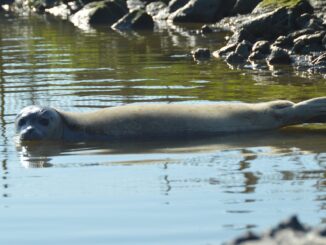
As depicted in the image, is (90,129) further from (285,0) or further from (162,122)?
(285,0)

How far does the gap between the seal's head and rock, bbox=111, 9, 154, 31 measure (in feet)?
51.7

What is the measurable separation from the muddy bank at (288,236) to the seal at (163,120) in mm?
5980

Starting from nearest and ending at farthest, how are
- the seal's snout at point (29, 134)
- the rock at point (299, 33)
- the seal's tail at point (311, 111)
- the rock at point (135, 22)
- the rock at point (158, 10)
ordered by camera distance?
the seal's tail at point (311, 111) → the seal's snout at point (29, 134) → the rock at point (299, 33) → the rock at point (135, 22) → the rock at point (158, 10)

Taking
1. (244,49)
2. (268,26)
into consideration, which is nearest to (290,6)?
(268,26)

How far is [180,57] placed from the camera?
706 inches

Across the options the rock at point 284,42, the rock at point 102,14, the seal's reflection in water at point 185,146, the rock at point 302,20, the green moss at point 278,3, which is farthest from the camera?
the rock at point 102,14

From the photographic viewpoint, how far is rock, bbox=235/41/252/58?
1728 cm

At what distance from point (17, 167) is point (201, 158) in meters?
1.62

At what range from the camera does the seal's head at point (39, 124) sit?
32.5 ft

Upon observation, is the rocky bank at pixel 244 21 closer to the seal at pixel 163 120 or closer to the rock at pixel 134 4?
the rock at pixel 134 4

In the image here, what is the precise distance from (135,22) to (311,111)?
1637 cm

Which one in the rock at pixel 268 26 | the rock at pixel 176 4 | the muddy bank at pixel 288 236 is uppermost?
the rock at pixel 176 4

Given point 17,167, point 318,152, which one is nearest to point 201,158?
point 318,152

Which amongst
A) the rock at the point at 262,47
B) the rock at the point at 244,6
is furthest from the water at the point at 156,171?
the rock at the point at 244,6
